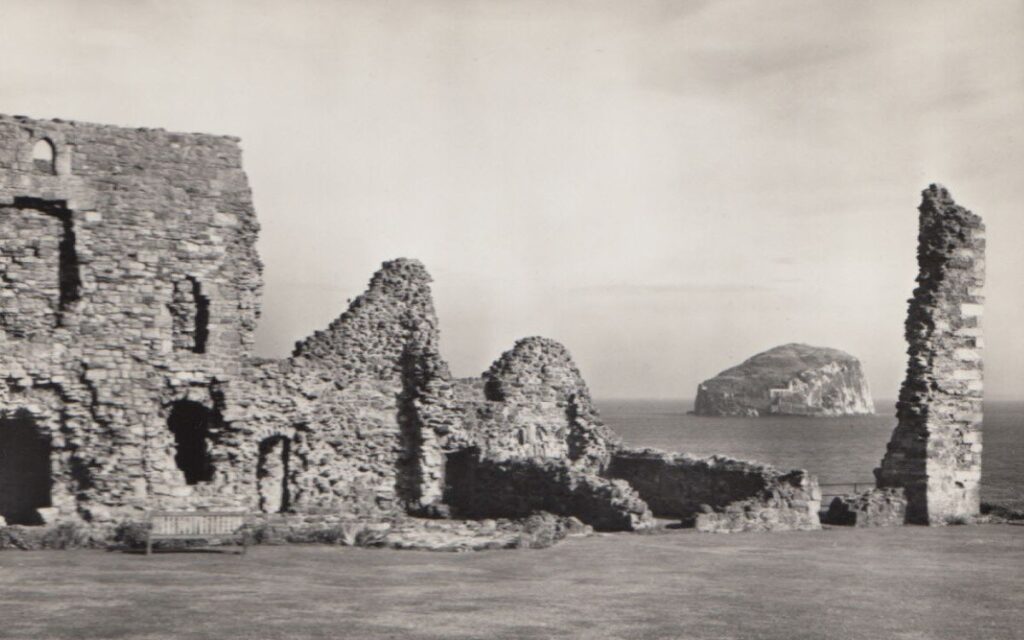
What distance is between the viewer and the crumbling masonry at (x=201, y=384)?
23875 millimetres

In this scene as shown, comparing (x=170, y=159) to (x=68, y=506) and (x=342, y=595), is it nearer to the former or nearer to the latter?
(x=68, y=506)

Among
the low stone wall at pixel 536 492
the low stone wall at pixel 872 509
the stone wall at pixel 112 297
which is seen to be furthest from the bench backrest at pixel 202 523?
the low stone wall at pixel 872 509

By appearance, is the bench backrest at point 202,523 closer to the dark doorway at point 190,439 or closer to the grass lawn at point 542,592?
the grass lawn at point 542,592

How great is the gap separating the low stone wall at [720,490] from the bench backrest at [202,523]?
8.42 m

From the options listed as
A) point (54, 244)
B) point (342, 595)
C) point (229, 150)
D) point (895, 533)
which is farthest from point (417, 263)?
point (342, 595)

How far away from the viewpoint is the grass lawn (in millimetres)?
14312

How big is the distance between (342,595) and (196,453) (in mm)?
11349

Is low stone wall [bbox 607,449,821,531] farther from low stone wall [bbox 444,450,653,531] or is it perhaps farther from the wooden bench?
the wooden bench

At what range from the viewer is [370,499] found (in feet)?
89.5

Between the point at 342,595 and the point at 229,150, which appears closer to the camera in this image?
the point at 342,595

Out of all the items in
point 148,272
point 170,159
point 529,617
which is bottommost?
point 529,617

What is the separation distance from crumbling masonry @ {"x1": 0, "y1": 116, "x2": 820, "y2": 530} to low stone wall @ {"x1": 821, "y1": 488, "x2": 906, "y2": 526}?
107 centimetres

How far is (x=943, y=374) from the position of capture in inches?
1037

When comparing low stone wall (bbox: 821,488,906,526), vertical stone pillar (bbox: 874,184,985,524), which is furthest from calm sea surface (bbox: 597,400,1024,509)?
low stone wall (bbox: 821,488,906,526)
